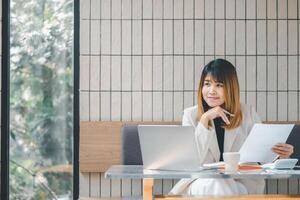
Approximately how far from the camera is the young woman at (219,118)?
3.52 m

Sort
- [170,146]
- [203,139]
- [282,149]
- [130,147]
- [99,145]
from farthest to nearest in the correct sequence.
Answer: [99,145] < [130,147] < [203,139] < [282,149] < [170,146]

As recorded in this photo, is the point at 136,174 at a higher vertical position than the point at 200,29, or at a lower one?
lower

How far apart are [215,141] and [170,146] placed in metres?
0.93

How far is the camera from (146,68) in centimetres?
435

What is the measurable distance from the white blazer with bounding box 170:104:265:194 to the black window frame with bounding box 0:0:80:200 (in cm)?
106

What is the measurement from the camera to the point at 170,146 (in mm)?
2711

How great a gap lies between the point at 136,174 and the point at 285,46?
7.26 feet

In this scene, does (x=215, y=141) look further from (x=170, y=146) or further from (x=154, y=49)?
(x=154, y=49)

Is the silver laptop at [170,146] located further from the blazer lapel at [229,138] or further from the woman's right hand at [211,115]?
the blazer lapel at [229,138]

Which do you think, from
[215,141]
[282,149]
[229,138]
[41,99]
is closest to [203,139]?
[215,141]

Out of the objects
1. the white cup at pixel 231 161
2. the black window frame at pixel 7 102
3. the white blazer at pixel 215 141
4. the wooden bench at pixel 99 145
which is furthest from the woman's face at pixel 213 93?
the black window frame at pixel 7 102

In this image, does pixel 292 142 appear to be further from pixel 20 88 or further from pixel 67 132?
pixel 20 88

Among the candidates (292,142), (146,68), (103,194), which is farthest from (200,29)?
(103,194)

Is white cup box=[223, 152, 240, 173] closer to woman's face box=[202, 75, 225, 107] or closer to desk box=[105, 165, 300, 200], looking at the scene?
desk box=[105, 165, 300, 200]
